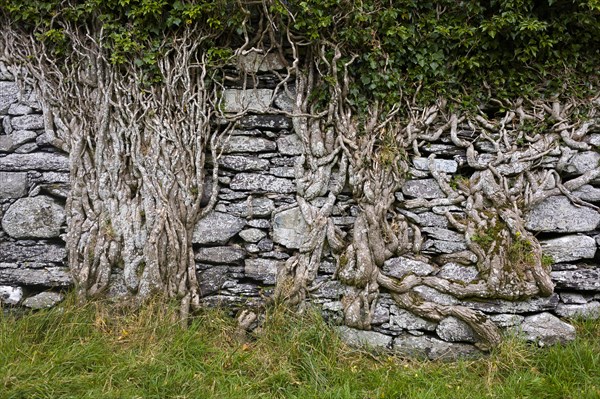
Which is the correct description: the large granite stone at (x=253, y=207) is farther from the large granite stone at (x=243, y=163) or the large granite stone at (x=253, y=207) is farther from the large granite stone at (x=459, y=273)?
the large granite stone at (x=459, y=273)

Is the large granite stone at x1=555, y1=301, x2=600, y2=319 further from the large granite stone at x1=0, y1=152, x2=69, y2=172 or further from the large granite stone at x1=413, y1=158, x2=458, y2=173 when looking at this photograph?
the large granite stone at x1=0, y1=152, x2=69, y2=172

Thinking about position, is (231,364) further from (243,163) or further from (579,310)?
(579,310)

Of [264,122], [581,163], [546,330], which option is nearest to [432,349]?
[546,330]

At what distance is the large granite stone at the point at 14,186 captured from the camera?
139 inches

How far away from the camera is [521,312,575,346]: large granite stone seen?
3164 mm

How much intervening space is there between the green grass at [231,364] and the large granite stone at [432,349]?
10cm

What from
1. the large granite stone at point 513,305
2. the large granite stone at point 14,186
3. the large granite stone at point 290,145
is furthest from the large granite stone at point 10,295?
the large granite stone at point 513,305

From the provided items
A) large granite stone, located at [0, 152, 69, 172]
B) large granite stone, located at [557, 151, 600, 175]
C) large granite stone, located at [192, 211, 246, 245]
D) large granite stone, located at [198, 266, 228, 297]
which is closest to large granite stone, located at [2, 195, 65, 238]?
large granite stone, located at [0, 152, 69, 172]

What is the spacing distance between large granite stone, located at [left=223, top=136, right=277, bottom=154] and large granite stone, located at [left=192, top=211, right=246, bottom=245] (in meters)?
0.55

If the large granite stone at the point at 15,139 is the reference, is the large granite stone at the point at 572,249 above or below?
below

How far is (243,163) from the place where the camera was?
3.52m

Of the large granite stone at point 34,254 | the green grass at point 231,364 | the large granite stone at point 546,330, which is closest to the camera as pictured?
the green grass at point 231,364

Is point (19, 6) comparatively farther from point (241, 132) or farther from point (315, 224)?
point (315, 224)

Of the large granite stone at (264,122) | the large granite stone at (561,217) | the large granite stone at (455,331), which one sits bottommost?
the large granite stone at (455,331)
